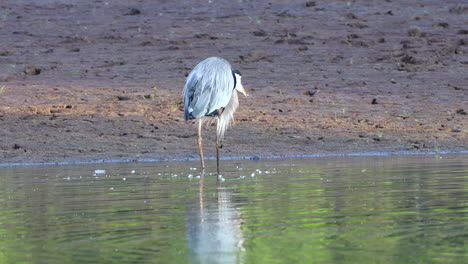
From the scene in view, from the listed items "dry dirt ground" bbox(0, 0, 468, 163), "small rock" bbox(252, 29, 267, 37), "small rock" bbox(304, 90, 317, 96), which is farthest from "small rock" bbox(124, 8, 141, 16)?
"small rock" bbox(304, 90, 317, 96)

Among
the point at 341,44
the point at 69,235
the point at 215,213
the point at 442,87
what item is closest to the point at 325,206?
the point at 215,213

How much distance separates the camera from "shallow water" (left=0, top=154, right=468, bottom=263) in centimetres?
451

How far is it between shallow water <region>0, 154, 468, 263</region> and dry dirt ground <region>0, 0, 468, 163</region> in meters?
4.24

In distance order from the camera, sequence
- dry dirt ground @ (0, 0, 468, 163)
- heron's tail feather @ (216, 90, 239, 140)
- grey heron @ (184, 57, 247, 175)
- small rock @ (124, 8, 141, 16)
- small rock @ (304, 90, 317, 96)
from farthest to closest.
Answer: small rock @ (124, 8, 141, 16) < small rock @ (304, 90, 317, 96) < dry dirt ground @ (0, 0, 468, 163) < heron's tail feather @ (216, 90, 239, 140) < grey heron @ (184, 57, 247, 175)

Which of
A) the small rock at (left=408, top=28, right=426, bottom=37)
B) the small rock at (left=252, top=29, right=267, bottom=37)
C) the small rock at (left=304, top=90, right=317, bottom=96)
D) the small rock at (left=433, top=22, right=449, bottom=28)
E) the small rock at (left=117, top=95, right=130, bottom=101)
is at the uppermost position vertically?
the small rock at (left=433, top=22, right=449, bottom=28)

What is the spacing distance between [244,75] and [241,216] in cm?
1327

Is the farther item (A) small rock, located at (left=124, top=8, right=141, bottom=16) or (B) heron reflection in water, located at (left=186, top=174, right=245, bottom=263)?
(A) small rock, located at (left=124, top=8, right=141, bottom=16)

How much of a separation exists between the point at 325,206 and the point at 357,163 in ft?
17.0

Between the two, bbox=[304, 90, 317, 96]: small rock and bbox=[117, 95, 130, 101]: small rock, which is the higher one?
bbox=[117, 95, 130, 101]: small rock

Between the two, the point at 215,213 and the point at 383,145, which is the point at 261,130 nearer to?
the point at 383,145

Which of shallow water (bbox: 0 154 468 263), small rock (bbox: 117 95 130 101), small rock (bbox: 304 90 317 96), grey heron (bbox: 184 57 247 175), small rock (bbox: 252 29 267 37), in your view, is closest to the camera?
shallow water (bbox: 0 154 468 263)

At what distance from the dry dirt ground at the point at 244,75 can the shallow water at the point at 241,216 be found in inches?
167

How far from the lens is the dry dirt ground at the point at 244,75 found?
14.7 m

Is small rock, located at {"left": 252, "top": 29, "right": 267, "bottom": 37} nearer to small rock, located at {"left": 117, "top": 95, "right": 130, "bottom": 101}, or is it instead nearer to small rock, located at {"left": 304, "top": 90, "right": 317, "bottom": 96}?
small rock, located at {"left": 304, "top": 90, "right": 317, "bottom": 96}
